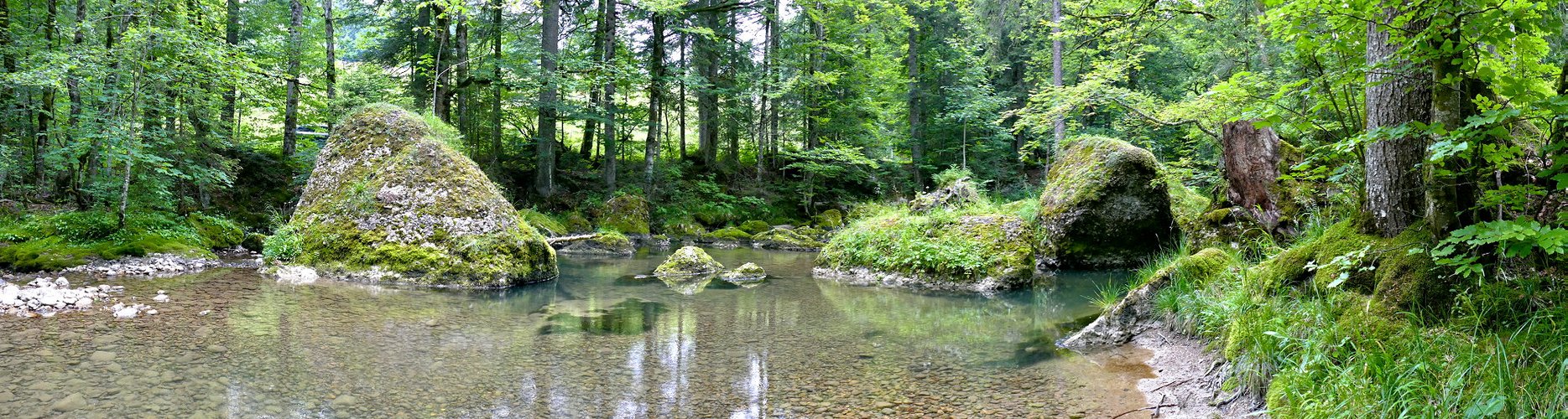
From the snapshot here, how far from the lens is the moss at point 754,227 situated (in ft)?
66.6

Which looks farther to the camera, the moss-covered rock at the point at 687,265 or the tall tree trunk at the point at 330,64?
the tall tree trunk at the point at 330,64

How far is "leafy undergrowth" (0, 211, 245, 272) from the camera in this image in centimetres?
869

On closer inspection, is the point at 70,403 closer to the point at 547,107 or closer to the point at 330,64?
the point at 330,64

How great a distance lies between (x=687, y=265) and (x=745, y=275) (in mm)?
1033

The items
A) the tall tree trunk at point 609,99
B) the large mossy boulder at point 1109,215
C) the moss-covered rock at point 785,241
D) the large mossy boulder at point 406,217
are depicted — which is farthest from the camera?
the tall tree trunk at point 609,99

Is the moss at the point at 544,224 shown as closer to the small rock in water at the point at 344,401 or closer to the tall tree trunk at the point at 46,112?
the tall tree trunk at the point at 46,112

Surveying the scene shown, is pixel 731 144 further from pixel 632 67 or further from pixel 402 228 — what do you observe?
pixel 402 228

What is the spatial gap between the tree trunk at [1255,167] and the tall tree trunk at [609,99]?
46.2 ft

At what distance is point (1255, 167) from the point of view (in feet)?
28.7

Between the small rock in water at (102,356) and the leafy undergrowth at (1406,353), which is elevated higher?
the leafy undergrowth at (1406,353)

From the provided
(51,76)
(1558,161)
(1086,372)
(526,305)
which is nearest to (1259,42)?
(1086,372)

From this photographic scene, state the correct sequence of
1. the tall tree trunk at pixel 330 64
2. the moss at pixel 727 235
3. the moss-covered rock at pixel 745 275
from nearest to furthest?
the moss-covered rock at pixel 745 275 → the tall tree trunk at pixel 330 64 → the moss at pixel 727 235

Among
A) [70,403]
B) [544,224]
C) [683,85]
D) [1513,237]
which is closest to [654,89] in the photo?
[683,85]

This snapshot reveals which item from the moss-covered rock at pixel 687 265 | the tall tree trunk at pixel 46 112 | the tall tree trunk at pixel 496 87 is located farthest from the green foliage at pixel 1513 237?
the tall tree trunk at pixel 496 87
